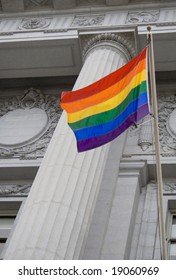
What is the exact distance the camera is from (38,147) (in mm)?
18391

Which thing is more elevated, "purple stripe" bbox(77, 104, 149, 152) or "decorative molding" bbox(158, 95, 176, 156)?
"decorative molding" bbox(158, 95, 176, 156)

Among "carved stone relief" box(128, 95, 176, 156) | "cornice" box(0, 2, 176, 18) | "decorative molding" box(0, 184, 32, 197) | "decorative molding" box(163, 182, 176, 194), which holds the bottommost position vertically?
"decorative molding" box(0, 184, 32, 197)

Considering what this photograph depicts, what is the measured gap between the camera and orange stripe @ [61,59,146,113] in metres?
12.7

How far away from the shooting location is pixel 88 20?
20328 millimetres

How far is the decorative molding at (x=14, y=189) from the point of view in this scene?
17.0 m

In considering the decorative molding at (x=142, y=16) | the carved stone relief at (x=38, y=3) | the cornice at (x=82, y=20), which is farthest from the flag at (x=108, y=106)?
the carved stone relief at (x=38, y=3)

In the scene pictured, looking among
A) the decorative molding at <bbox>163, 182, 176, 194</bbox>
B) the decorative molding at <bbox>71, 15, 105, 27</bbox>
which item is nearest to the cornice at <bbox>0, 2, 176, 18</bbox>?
the decorative molding at <bbox>71, 15, 105, 27</bbox>

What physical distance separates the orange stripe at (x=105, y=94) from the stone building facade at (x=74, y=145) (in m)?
0.97

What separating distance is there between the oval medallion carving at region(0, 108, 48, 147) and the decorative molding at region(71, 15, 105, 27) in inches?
101

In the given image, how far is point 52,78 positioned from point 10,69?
120 centimetres

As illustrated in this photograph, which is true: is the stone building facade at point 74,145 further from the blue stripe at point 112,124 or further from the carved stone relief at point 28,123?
the blue stripe at point 112,124

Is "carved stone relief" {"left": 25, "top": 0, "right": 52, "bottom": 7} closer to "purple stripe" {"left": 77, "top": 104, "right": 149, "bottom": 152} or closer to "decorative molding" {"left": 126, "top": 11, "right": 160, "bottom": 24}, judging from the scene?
"decorative molding" {"left": 126, "top": 11, "right": 160, "bottom": 24}

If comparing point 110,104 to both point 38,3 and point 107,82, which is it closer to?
point 107,82
